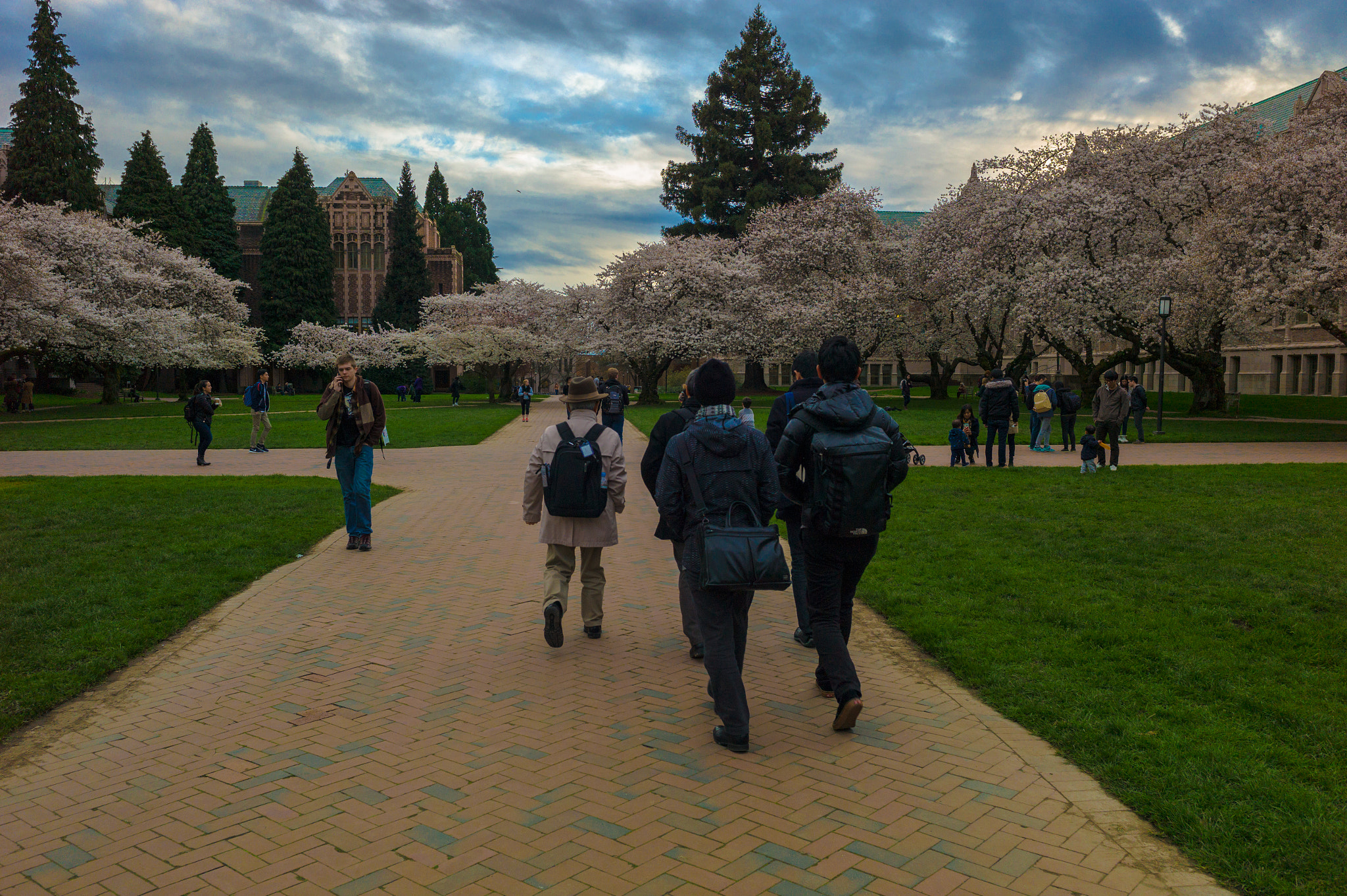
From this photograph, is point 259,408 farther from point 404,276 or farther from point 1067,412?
point 404,276

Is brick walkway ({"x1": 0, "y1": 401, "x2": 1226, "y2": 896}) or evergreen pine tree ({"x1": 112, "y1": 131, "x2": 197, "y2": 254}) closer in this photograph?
brick walkway ({"x1": 0, "y1": 401, "x2": 1226, "y2": 896})

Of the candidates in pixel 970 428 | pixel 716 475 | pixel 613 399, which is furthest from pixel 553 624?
pixel 970 428

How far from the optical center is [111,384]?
4409cm

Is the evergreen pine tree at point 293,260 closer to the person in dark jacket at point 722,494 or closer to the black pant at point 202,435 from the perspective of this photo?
the black pant at point 202,435

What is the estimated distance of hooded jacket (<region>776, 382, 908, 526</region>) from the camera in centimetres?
451

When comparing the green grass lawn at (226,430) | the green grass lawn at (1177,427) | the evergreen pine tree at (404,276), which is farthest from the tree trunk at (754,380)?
the evergreen pine tree at (404,276)

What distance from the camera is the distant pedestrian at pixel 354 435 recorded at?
30.0ft

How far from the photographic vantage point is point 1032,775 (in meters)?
4.16

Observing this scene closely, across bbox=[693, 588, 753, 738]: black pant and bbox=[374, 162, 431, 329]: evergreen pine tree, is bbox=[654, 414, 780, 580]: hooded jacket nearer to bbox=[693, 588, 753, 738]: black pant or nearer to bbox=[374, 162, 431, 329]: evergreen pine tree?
bbox=[693, 588, 753, 738]: black pant

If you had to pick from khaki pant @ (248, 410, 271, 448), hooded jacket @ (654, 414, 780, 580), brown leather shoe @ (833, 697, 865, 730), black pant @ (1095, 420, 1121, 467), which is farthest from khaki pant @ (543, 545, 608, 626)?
khaki pant @ (248, 410, 271, 448)

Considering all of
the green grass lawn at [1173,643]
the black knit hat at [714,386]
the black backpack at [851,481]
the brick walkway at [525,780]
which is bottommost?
the brick walkway at [525,780]

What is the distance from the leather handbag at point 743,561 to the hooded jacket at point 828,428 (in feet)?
1.51

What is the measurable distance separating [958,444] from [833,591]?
1319 cm

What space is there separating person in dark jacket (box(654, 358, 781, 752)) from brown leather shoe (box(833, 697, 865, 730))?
51 centimetres
